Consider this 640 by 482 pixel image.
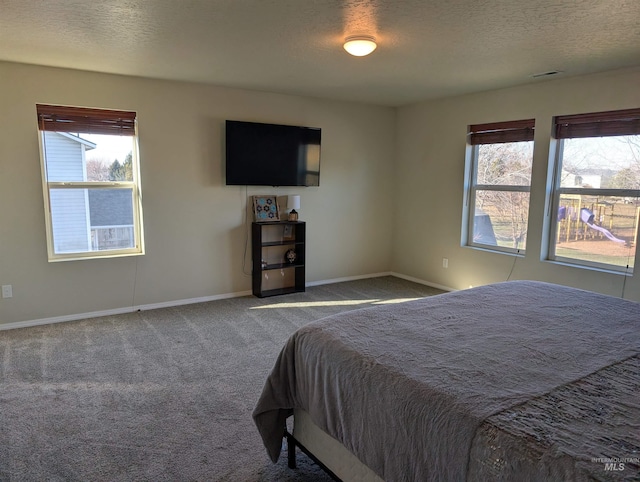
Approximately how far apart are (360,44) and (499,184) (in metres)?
2.75

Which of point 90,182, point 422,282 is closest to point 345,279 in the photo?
point 422,282

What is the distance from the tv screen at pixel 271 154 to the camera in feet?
15.9

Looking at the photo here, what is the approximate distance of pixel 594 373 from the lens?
1.64 meters

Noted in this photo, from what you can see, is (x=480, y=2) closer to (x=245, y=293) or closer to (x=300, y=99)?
(x=300, y=99)

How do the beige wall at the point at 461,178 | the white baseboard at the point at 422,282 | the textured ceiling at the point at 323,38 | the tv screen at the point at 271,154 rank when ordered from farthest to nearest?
1. the white baseboard at the point at 422,282
2. the tv screen at the point at 271,154
3. the beige wall at the point at 461,178
4. the textured ceiling at the point at 323,38

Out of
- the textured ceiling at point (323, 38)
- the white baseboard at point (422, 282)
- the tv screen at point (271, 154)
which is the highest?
the textured ceiling at point (323, 38)

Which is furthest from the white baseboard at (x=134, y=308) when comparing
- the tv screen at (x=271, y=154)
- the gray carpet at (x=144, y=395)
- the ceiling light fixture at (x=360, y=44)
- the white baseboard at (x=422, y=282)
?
the ceiling light fixture at (x=360, y=44)

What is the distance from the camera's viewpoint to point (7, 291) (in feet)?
13.0

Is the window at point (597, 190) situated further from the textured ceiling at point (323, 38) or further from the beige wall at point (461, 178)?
the textured ceiling at point (323, 38)

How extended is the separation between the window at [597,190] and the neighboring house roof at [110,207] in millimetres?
4376

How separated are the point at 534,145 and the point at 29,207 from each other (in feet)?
16.2

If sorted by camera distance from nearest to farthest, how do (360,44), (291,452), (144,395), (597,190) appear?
(291,452) < (144,395) < (360,44) < (597,190)

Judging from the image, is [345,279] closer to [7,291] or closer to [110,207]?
[110,207]

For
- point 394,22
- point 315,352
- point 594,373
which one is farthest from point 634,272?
point 315,352
